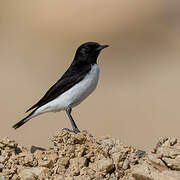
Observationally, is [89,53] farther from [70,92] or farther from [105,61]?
[105,61]

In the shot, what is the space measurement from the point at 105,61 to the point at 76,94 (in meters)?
18.2

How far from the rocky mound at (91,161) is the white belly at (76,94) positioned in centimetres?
242

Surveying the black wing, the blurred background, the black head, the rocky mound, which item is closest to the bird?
the black wing


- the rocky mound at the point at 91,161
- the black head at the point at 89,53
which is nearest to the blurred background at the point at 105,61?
the black head at the point at 89,53

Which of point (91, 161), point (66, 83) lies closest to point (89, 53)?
point (66, 83)

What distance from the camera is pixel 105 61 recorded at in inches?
1165

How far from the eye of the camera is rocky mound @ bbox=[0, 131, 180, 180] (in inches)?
308

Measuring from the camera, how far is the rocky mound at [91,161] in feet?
25.7

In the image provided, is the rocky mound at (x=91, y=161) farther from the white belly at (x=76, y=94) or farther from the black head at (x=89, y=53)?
the black head at (x=89, y=53)

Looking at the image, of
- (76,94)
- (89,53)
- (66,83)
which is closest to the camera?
(76,94)

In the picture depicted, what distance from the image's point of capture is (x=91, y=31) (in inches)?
1318

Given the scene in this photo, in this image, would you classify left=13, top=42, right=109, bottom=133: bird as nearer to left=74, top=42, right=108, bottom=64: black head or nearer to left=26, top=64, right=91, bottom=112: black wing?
left=26, top=64, right=91, bottom=112: black wing

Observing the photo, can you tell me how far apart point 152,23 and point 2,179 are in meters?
26.9

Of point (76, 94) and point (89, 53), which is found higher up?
point (89, 53)
